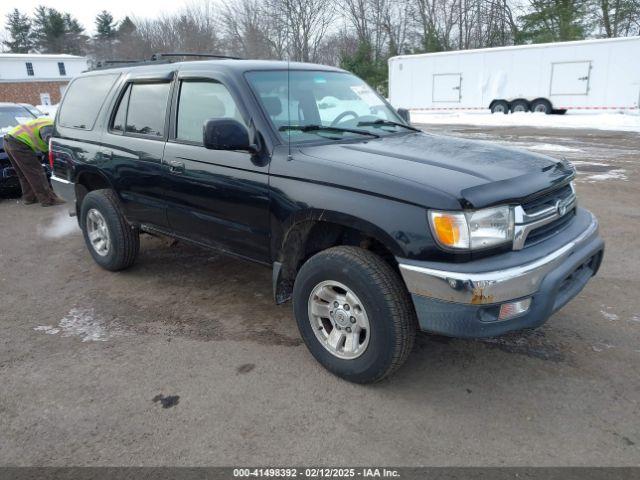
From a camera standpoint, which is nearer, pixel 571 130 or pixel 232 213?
pixel 232 213

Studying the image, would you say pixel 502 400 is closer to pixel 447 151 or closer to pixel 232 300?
pixel 447 151

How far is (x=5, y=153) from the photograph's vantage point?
9.08m

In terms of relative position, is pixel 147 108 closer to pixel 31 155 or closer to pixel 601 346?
pixel 601 346

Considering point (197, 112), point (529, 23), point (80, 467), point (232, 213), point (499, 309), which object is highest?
point (529, 23)

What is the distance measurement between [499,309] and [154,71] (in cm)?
340

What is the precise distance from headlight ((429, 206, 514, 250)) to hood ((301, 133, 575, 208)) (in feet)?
0.18

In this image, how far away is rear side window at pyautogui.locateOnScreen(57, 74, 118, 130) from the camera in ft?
16.4

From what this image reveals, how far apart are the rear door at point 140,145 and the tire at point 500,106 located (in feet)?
74.8

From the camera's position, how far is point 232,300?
4.53 metres

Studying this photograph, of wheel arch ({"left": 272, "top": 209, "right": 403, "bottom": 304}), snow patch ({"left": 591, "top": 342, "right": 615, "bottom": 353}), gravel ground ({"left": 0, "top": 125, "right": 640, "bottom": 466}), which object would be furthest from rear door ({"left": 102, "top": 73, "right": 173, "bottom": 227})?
snow patch ({"left": 591, "top": 342, "right": 615, "bottom": 353})

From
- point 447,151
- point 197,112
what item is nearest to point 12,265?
point 197,112

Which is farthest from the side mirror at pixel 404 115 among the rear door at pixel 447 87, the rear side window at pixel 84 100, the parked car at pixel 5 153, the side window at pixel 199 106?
the rear door at pixel 447 87

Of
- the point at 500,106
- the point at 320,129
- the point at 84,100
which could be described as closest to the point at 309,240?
the point at 320,129

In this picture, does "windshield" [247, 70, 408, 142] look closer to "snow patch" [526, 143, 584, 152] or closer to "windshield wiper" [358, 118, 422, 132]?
"windshield wiper" [358, 118, 422, 132]
